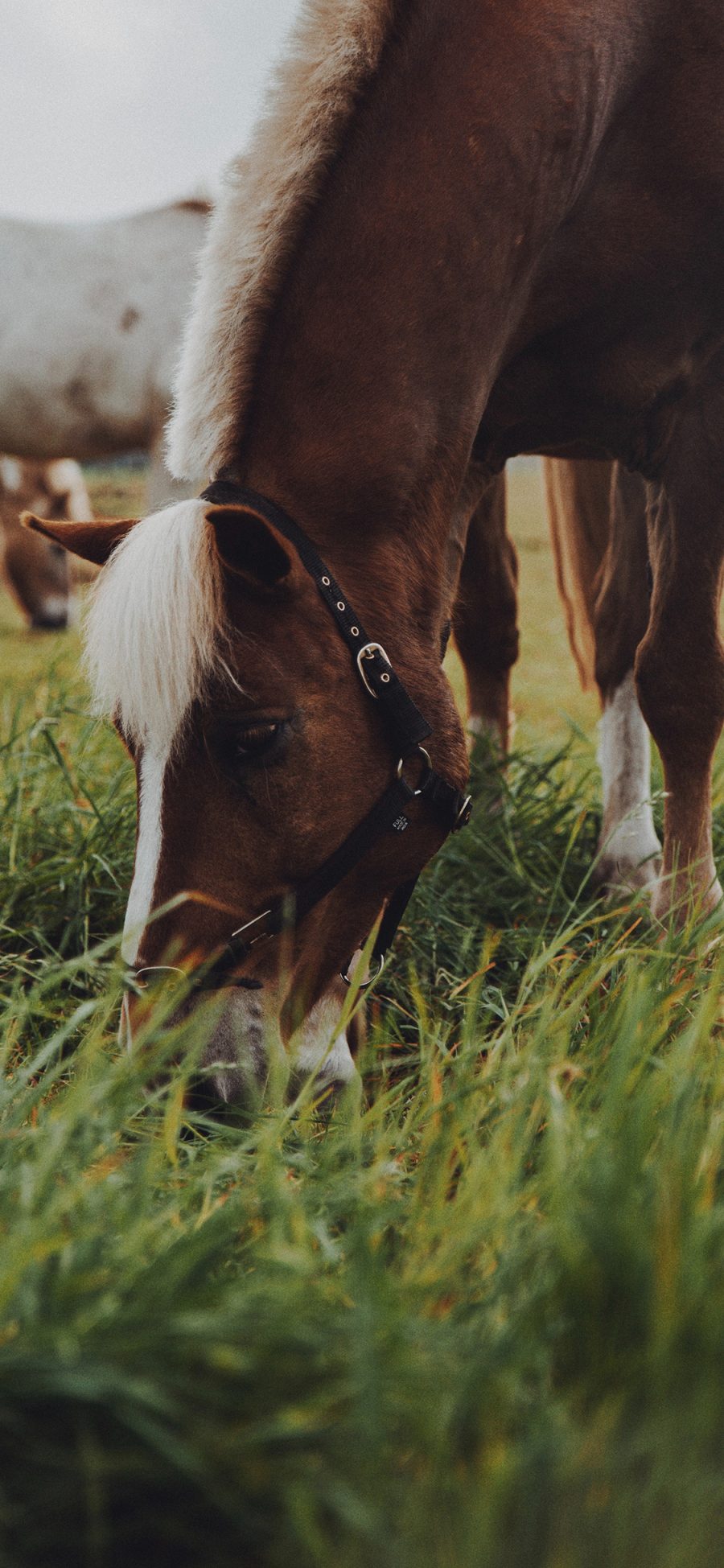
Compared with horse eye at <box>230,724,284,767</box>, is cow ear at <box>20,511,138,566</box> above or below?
above

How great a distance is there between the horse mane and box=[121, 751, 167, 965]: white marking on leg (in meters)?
0.50

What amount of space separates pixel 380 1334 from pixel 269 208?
165cm

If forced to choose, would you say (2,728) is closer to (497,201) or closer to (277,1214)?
(497,201)

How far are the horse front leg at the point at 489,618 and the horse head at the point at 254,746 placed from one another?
140 cm

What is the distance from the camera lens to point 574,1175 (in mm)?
1114

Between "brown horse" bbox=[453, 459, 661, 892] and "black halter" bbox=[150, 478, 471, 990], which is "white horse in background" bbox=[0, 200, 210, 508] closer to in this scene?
"brown horse" bbox=[453, 459, 661, 892]

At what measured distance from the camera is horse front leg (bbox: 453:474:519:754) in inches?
129

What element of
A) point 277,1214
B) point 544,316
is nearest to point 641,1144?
point 277,1214

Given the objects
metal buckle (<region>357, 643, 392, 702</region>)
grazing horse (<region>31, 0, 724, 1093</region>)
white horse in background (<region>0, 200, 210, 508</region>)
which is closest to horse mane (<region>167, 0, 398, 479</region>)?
grazing horse (<region>31, 0, 724, 1093</region>)

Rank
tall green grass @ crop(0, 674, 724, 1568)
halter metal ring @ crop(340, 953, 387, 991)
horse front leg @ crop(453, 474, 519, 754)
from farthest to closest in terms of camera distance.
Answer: horse front leg @ crop(453, 474, 519, 754) < halter metal ring @ crop(340, 953, 387, 991) < tall green grass @ crop(0, 674, 724, 1568)

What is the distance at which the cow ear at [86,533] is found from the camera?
1973mm

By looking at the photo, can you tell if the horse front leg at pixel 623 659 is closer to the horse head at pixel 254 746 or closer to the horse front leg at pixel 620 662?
the horse front leg at pixel 620 662

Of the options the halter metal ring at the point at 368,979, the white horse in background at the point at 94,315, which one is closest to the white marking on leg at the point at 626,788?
the halter metal ring at the point at 368,979

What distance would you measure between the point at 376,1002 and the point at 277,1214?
3.82 ft
